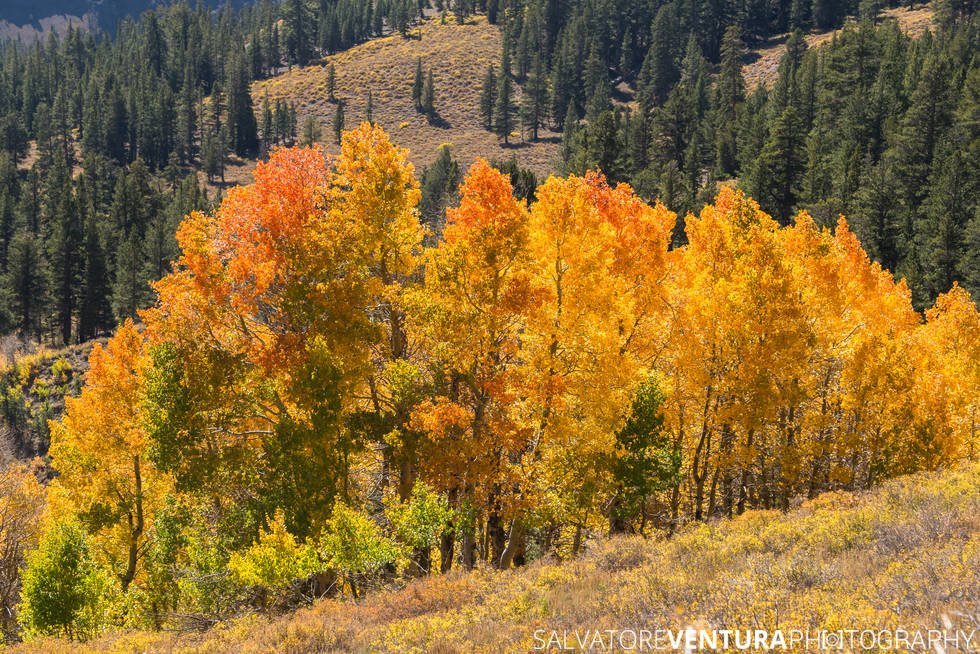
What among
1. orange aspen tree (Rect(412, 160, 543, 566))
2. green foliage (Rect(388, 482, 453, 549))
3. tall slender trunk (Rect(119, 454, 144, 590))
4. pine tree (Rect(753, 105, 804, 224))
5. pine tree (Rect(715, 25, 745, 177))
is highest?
pine tree (Rect(715, 25, 745, 177))

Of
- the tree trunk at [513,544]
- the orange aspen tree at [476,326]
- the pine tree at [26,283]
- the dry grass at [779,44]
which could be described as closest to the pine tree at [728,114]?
the dry grass at [779,44]

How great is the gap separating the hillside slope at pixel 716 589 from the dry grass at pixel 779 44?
138 meters

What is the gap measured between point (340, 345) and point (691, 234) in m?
14.6

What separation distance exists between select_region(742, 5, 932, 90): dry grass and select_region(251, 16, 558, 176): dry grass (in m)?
45.1

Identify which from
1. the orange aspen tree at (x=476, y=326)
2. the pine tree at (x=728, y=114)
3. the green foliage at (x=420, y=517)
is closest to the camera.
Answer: the green foliage at (x=420, y=517)

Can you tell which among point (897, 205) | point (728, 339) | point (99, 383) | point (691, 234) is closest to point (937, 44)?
point (897, 205)

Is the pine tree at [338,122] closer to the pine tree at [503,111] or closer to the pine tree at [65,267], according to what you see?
the pine tree at [503,111]

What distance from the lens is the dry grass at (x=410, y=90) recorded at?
471 feet

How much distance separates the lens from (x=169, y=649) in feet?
43.4

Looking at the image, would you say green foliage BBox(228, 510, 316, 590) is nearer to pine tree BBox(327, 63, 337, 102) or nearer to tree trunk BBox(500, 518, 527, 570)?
tree trunk BBox(500, 518, 527, 570)

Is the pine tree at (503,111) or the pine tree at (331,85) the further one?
the pine tree at (331,85)

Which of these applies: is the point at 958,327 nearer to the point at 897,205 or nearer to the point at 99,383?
the point at 897,205

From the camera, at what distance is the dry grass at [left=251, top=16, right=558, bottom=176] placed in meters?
144

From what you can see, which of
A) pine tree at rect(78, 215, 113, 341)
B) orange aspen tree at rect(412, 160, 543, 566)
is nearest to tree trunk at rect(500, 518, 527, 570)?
orange aspen tree at rect(412, 160, 543, 566)
